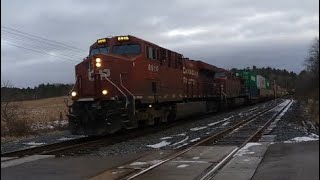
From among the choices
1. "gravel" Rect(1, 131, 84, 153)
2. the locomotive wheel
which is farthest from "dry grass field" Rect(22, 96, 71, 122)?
the locomotive wheel

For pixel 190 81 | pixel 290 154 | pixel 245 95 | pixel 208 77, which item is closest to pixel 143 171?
pixel 290 154

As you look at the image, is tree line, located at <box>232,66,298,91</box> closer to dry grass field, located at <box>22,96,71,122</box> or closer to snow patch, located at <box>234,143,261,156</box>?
snow patch, located at <box>234,143,261,156</box>

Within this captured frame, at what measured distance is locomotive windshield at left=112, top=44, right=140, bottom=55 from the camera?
20.4 m

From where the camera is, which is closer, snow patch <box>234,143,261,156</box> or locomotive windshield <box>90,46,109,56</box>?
snow patch <box>234,143,261,156</box>

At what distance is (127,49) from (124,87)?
7.95 feet

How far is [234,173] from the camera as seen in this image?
9227 mm

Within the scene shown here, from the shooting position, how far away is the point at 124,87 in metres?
18.9

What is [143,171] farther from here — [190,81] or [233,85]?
[233,85]

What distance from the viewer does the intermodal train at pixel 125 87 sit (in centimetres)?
1781

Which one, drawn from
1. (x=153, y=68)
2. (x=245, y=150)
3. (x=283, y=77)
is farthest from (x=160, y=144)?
(x=283, y=77)

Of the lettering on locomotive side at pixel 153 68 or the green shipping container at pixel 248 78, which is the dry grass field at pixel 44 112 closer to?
the lettering on locomotive side at pixel 153 68

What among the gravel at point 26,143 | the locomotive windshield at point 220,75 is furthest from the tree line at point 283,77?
the gravel at point 26,143

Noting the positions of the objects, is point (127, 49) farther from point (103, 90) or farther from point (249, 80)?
point (249, 80)

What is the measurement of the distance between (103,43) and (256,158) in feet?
37.5
